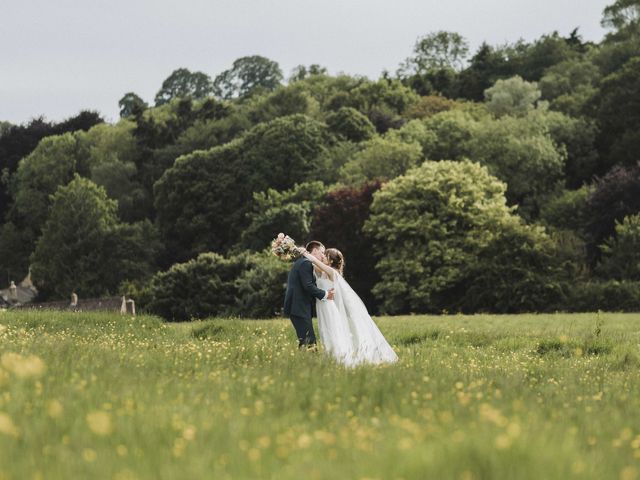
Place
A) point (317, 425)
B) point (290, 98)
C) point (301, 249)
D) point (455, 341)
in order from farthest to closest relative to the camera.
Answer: point (290, 98) → point (455, 341) → point (301, 249) → point (317, 425)

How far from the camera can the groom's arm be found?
46.7 feet

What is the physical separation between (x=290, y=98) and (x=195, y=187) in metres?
22.3

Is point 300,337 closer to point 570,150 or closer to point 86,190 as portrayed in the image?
point 570,150

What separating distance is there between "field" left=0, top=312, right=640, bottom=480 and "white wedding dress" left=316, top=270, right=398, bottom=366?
3.89 meters

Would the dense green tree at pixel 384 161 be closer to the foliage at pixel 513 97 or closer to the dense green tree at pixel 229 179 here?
the dense green tree at pixel 229 179

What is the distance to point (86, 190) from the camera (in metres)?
83.2

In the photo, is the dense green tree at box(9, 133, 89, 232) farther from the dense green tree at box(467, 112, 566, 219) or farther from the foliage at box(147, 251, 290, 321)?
the dense green tree at box(467, 112, 566, 219)

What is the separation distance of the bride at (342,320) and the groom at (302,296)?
167mm

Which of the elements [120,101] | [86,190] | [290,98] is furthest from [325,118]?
[120,101]

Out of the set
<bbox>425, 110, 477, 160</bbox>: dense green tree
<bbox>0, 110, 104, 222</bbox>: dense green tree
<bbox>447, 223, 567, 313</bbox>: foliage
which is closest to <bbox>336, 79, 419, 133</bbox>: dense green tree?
<bbox>425, 110, 477, 160</bbox>: dense green tree

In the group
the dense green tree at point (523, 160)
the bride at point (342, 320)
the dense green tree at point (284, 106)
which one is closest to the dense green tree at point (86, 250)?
the dense green tree at point (284, 106)

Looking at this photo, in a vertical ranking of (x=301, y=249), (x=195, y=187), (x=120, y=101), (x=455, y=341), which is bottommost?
(x=455, y=341)

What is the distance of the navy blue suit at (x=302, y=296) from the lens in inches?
561

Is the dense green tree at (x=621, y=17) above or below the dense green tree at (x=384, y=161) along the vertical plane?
above
